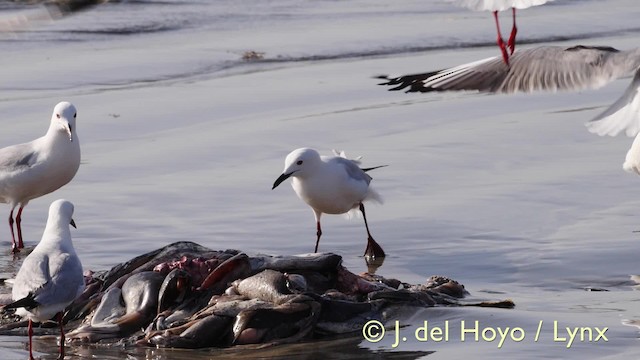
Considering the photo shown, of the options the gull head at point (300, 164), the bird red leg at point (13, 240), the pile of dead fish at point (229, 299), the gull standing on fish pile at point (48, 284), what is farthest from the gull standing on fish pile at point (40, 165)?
the gull standing on fish pile at point (48, 284)

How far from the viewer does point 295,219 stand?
9258mm

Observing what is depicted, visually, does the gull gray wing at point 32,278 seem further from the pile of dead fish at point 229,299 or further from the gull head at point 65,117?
the gull head at point 65,117

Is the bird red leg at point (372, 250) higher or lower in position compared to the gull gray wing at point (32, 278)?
lower

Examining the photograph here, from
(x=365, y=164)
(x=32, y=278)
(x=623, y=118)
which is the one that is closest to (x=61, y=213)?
(x=32, y=278)

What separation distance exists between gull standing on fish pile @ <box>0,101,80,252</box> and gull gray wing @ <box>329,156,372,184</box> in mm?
1932

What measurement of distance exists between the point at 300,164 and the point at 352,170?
48 cm

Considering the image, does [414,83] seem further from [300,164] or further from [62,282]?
[62,282]

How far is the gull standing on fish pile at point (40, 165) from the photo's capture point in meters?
9.32

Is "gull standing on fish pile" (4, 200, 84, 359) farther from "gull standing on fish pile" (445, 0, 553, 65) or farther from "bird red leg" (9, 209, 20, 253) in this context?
"gull standing on fish pile" (445, 0, 553, 65)

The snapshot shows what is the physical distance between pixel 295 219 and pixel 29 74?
227 inches

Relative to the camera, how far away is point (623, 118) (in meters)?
8.38

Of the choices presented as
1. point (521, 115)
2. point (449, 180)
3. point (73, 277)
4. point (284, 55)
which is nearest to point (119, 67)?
point (284, 55)

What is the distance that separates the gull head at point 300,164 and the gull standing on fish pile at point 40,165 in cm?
165

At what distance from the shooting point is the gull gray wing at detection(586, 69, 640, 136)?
829 centimetres
